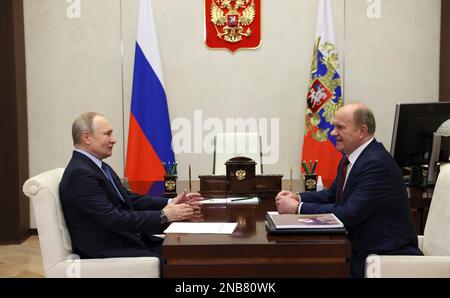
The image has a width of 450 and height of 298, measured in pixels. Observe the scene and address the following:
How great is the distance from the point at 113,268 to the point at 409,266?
3.93 ft

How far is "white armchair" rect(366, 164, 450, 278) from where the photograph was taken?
6.65 feet

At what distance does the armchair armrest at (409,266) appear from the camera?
202 centimetres

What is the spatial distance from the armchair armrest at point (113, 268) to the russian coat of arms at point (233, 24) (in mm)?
3492

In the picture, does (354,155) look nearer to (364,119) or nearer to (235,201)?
(364,119)

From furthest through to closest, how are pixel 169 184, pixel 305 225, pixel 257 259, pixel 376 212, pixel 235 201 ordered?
pixel 169 184
pixel 235 201
pixel 376 212
pixel 305 225
pixel 257 259

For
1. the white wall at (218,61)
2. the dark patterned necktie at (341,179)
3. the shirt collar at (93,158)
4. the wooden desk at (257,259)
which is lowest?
the wooden desk at (257,259)

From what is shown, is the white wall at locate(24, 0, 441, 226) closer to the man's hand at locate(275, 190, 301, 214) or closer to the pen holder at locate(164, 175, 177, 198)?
the pen holder at locate(164, 175, 177, 198)

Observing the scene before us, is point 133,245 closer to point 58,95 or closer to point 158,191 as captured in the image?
point 158,191

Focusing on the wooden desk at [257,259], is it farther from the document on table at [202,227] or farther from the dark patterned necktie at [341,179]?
the dark patterned necktie at [341,179]

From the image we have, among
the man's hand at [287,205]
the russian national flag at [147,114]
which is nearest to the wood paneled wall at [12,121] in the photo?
the russian national flag at [147,114]

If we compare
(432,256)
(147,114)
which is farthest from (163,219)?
(147,114)

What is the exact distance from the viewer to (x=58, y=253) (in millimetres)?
2115

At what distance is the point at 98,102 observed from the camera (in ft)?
17.2
